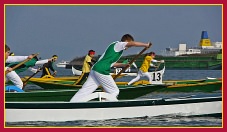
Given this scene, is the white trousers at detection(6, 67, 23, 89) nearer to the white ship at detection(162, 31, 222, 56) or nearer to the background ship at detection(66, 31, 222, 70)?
the background ship at detection(66, 31, 222, 70)

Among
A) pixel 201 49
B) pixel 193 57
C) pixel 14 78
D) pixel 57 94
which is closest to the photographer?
pixel 57 94

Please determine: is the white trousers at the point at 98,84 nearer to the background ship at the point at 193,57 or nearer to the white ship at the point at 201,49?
the background ship at the point at 193,57

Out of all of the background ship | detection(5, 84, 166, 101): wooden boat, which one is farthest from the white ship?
detection(5, 84, 166, 101): wooden boat

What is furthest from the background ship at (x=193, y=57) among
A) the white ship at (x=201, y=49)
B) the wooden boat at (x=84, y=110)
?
the wooden boat at (x=84, y=110)

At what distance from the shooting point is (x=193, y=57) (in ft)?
209

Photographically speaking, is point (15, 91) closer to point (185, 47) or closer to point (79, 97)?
point (79, 97)

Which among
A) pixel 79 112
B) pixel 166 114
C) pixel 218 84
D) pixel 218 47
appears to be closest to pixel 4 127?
pixel 79 112

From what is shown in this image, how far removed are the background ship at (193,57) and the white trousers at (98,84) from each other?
42727mm

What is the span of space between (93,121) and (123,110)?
26.6 inches

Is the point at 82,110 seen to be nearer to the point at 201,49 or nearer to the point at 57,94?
the point at 57,94

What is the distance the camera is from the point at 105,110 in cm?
1152

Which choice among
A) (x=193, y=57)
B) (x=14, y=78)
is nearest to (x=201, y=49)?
(x=193, y=57)

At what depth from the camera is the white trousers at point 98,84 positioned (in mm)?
11641

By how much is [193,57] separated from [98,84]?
52644 millimetres
